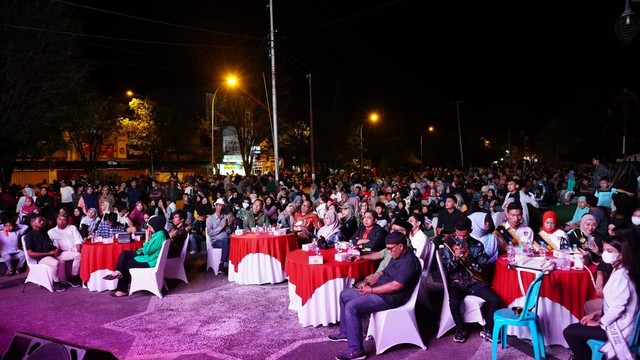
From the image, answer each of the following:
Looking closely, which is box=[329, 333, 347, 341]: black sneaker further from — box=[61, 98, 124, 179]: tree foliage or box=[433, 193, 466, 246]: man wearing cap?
box=[61, 98, 124, 179]: tree foliage

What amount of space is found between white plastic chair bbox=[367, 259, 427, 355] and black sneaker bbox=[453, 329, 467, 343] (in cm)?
46

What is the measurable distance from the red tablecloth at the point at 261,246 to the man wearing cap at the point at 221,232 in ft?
2.92

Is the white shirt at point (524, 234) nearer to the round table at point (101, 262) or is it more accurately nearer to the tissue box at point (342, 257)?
the tissue box at point (342, 257)

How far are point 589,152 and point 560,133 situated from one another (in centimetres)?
692

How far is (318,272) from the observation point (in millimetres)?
6180

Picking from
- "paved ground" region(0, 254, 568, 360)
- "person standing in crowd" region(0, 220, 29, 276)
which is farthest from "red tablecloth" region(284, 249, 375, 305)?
"person standing in crowd" region(0, 220, 29, 276)

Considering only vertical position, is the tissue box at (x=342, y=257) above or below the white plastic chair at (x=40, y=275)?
above

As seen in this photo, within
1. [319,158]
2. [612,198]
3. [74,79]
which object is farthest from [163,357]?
[319,158]

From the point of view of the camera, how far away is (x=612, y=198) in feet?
36.7

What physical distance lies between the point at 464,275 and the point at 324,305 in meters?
1.94

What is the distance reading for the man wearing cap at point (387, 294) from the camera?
5199mm

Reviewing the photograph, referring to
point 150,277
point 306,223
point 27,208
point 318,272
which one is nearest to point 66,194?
point 27,208

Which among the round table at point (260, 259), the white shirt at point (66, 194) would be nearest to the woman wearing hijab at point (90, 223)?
the round table at point (260, 259)

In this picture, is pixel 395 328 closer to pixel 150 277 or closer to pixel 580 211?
pixel 150 277
